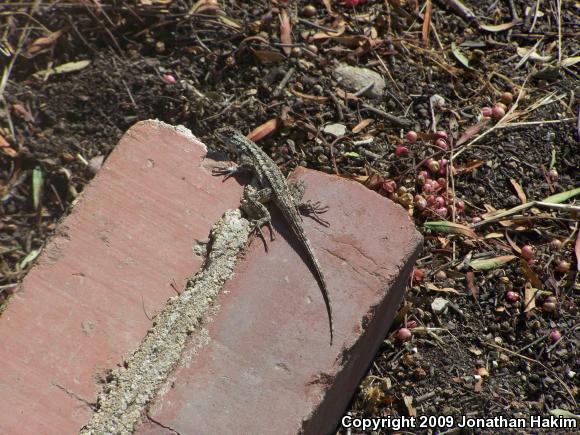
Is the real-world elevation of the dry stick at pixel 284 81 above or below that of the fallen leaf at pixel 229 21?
below

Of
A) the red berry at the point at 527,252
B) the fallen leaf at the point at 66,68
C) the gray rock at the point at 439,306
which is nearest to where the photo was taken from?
the gray rock at the point at 439,306

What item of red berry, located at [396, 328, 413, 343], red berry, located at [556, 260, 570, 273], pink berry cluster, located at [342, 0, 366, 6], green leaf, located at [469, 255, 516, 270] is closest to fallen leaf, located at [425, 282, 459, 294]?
green leaf, located at [469, 255, 516, 270]

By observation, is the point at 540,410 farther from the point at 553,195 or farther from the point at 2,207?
the point at 2,207

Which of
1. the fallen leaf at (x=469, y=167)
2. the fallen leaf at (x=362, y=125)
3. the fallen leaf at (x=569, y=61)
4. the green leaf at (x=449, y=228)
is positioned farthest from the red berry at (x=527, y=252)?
the fallen leaf at (x=569, y=61)

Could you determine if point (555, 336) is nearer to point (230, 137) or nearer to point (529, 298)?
point (529, 298)

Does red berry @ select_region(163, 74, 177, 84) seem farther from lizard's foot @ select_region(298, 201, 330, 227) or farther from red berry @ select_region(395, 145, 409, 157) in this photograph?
lizard's foot @ select_region(298, 201, 330, 227)

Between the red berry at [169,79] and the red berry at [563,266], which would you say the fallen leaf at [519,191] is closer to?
the red berry at [563,266]

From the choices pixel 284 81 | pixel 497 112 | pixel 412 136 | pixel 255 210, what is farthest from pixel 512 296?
pixel 284 81
